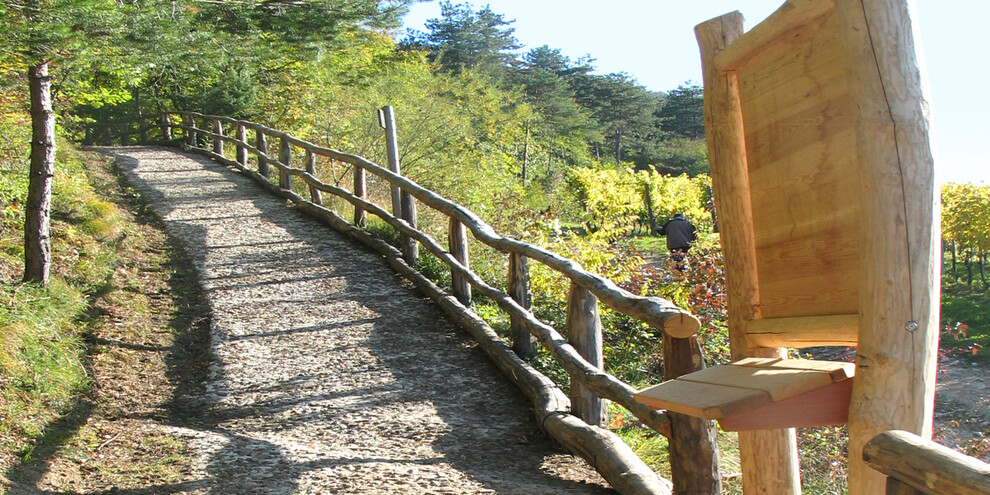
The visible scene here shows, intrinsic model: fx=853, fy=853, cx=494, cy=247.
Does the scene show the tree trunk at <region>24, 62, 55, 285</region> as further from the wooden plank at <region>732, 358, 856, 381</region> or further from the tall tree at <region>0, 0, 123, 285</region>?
the wooden plank at <region>732, 358, 856, 381</region>

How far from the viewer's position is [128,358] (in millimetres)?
6758

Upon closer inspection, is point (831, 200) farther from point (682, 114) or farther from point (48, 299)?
point (682, 114)

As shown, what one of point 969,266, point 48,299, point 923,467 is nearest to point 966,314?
point 969,266

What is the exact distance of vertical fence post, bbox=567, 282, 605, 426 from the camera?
5148 millimetres

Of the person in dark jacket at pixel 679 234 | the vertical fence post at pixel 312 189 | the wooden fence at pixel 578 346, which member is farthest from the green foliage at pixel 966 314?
the wooden fence at pixel 578 346

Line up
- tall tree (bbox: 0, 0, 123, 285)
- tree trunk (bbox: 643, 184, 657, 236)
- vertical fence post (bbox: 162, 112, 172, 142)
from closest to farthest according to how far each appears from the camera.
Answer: tall tree (bbox: 0, 0, 123, 285)
vertical fence post (bbox: 162, 112, 172, 142)
tree trunk (bbox: 643, 184, 657, 236)

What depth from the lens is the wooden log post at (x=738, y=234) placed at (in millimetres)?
2756

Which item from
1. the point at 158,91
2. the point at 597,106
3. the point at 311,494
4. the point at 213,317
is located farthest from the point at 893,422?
the point at 597,106

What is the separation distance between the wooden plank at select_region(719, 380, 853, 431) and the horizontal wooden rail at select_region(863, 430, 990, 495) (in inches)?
14.6

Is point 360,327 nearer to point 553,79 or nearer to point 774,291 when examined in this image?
point 774,291

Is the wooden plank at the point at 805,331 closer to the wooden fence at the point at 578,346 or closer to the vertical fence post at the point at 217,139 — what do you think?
the wooden fence at the point at 578,346

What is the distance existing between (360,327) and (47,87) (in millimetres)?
3594

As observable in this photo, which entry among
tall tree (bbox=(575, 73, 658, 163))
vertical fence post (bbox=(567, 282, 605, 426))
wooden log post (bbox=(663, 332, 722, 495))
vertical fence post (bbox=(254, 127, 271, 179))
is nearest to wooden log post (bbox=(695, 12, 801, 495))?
wooden log post (bbox=(663, 332, 722, 495))

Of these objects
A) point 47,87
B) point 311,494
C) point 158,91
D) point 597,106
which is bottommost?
point 311,494
